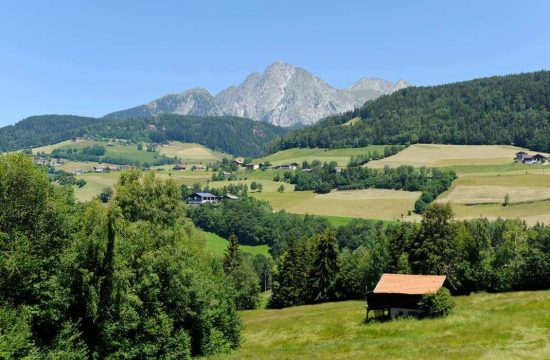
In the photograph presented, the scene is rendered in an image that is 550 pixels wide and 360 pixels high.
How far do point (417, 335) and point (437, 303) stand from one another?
301 inches

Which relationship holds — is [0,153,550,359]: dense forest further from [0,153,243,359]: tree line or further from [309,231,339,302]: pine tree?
[309,231,339,302]: pine tree

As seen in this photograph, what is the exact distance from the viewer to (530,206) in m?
155

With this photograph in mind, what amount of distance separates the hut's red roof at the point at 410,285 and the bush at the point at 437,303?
2.96ft

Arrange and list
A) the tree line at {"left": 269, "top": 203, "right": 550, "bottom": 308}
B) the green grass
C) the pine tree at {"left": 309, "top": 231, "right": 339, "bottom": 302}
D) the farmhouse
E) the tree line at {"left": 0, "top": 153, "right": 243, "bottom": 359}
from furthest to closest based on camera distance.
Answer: the green grass → the pine tree at {"left": 309, "top": 231, "right": 339, "bottom": 302} → the tree line at {"left": 269, "top": 203, "right": 550, "bottom": 308} → the farmhouse → the tree line at {"left": 0, "top": 153, "right": 243, "bottom": 359}

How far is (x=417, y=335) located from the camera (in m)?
43.2

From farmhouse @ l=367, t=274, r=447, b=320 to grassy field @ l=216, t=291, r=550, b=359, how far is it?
281 centimetres

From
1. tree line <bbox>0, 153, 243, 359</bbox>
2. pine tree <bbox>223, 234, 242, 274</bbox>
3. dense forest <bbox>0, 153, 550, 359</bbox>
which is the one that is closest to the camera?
tree line <bbox>0, 153, 243, 359</bbox>

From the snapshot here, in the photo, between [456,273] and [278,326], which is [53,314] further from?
[456,273]

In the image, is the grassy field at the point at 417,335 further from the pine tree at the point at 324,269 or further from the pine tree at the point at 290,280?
the pine tree at the point at 290,280

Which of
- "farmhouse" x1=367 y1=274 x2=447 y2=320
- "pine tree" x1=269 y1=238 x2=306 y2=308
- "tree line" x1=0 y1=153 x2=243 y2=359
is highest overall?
"tree line" x1=0 y1=153 x2=243 y2=359

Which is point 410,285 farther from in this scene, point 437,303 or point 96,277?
point 96,277

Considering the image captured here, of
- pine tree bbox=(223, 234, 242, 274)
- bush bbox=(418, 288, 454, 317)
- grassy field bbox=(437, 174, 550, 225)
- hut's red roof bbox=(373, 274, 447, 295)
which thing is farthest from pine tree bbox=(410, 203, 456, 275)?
grassy field bbox=(437, 174, 550, 225)

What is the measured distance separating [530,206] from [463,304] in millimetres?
112419

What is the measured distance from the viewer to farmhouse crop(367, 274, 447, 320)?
2094 inches
